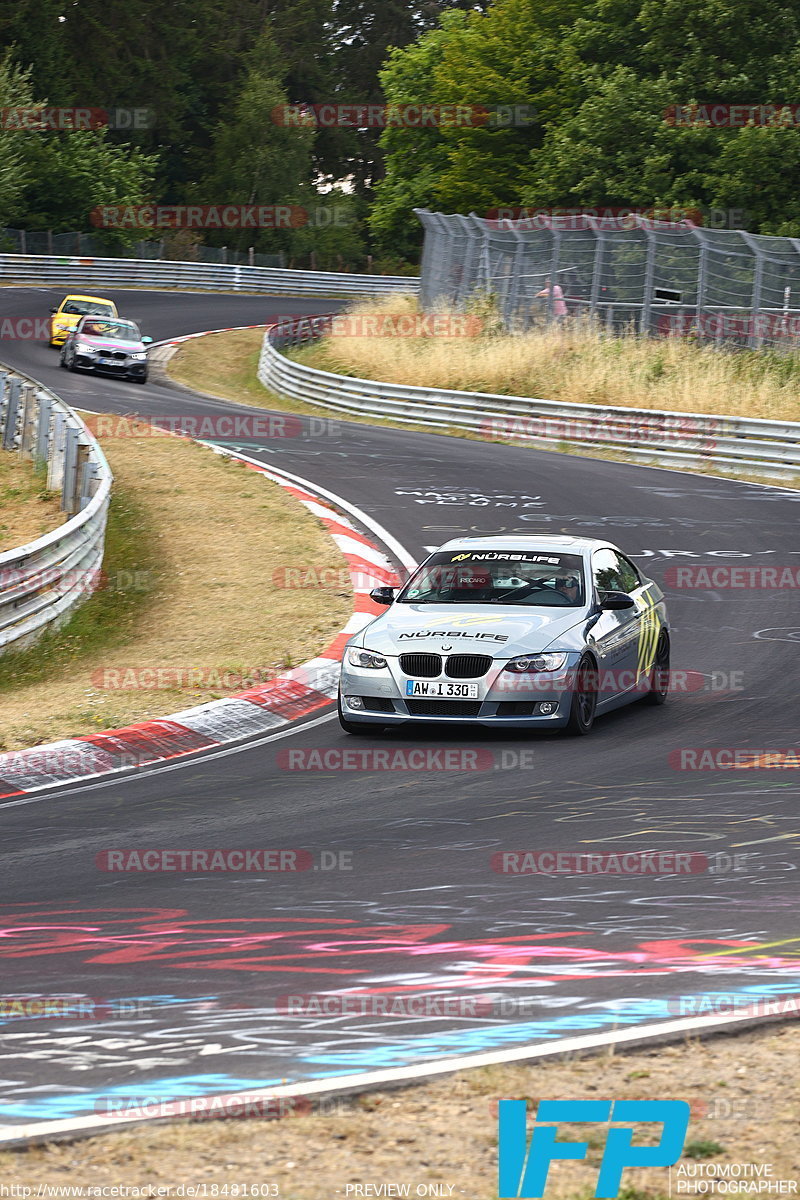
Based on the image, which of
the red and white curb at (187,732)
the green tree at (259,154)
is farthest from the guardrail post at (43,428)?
the green tree at (259,154)

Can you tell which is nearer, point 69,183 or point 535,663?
point 535,663

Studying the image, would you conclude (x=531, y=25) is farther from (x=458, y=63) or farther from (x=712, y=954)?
(x=712, y=954)

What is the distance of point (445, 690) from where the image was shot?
10805mm

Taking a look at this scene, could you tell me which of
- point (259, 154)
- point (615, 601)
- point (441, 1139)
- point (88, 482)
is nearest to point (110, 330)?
point (88, 482)

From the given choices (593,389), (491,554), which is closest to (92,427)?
(593,389)

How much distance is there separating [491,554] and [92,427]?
54.5ft

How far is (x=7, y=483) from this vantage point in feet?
66.9

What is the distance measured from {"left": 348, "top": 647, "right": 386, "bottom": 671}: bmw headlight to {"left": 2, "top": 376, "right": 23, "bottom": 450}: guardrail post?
40.5 ft

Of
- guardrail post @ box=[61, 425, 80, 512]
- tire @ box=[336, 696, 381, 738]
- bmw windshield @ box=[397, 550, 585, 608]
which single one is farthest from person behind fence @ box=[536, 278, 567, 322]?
tire @ box=[336, 696, 381, 738]

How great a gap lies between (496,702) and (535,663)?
0.37 metres

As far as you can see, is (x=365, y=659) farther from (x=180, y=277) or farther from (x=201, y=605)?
(x=180, y=277)

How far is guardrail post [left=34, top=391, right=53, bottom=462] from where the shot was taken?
20625 millimetres

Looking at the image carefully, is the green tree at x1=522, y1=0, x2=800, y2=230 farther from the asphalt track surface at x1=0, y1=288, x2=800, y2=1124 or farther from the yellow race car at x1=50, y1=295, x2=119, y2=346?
the asphalt track surface at x1=0, y1=288, x2=800, y2=1124

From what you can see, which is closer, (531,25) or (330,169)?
(531,25)
